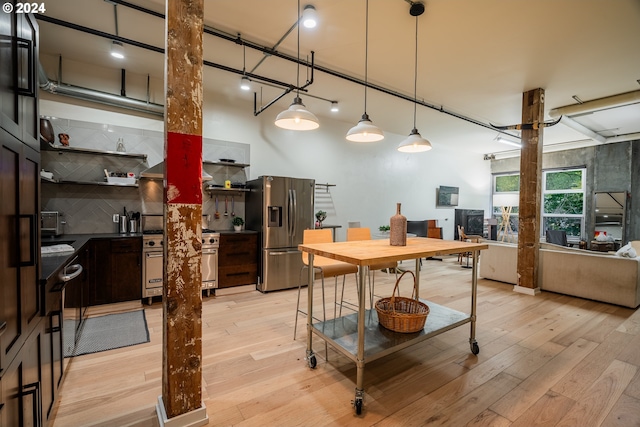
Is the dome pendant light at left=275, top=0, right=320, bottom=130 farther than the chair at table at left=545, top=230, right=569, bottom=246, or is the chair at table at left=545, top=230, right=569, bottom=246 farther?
the chair at table at left=545, top=230, right=569, bottom=246

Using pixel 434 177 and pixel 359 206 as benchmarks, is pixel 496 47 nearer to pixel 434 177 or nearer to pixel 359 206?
pixel 359 206

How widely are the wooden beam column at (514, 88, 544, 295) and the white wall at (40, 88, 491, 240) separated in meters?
2.55

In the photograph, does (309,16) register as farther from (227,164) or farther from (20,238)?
(20,238)

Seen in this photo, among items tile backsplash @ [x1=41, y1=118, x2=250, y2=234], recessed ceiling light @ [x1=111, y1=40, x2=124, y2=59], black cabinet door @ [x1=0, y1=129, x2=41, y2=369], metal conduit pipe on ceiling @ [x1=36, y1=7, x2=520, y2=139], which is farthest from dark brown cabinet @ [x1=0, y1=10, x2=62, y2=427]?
tile backsplash @ [x1=41, y1=118, x2=250, y2=234]

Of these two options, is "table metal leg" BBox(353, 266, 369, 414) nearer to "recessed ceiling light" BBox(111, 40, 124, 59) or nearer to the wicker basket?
the wicker basket

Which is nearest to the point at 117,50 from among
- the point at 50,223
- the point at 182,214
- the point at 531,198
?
the point at 50,223

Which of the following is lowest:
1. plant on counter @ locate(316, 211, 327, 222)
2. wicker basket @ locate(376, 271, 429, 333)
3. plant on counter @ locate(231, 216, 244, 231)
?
wicker basket @ locate(376, 271, 429, 333)

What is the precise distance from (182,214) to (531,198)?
191 inches

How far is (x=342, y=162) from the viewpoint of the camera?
6156mm

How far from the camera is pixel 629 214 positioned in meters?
6.71

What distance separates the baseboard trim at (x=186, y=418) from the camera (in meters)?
1.60

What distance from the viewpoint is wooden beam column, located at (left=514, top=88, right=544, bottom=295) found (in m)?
4.35

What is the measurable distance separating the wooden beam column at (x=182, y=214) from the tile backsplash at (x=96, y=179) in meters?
2.92

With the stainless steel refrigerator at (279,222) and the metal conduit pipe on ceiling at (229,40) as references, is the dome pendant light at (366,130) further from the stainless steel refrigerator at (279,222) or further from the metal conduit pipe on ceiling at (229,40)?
the stainless steel refrigerator at (279,222)
